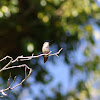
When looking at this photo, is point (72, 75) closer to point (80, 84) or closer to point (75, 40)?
point (80, 84)

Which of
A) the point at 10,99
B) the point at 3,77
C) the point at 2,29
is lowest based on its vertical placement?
the point at 10,99

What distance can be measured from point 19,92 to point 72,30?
4.75 feet

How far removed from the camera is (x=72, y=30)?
3.86 meters

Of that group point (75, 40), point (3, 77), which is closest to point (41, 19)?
point (75, 40)

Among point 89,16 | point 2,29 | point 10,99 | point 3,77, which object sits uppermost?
point 89,16

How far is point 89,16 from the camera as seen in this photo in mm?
4398

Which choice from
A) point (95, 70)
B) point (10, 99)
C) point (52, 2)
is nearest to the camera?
point (52, 2)

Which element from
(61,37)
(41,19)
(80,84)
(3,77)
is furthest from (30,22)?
(80,84)

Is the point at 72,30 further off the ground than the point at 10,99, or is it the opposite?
the point at 72,30

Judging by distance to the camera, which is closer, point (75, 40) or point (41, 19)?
point (41, 19)

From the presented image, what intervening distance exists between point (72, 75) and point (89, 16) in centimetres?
101

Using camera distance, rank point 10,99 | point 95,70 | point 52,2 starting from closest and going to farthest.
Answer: point 52,2 → point 10,99 → point 95,70

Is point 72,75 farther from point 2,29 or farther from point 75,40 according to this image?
point 2,29

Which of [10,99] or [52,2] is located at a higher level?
[52,2]
